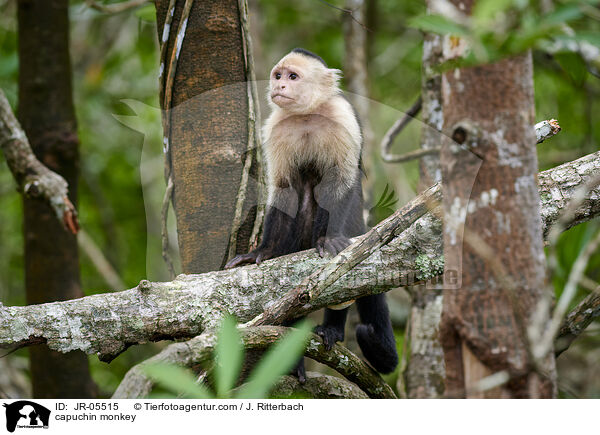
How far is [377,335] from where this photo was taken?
1.97 meters

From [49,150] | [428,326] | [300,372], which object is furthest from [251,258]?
[49,150]

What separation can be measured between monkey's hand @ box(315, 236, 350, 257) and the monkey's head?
445 mm

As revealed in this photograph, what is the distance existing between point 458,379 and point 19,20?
252cm

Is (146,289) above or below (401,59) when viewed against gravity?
below

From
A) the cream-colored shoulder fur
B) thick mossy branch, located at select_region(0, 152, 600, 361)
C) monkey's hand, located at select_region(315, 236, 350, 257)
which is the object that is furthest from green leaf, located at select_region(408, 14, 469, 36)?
the cream-colored shoulder fur

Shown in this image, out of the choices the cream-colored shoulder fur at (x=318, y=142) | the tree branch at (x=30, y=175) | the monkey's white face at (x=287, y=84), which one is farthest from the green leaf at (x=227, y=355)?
the tree branch at (x=30, y=175)

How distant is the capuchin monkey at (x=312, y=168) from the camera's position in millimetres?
1806

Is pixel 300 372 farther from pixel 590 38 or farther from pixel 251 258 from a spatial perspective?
pixel 590 38

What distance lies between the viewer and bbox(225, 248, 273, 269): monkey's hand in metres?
1.71
